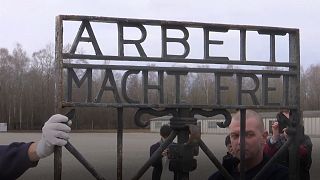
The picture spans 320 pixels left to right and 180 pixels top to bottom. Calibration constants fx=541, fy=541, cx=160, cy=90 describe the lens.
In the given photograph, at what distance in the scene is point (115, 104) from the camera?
2.88 metres

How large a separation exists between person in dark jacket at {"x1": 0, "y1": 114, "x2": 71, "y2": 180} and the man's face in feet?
3.79

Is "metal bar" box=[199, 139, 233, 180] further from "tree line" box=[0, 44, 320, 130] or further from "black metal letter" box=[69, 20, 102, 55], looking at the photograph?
"tree line" box=[0, 44, 320, 130]

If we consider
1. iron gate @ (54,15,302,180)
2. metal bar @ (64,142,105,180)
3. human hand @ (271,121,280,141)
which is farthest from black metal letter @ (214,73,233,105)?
human hand @ (271,121,280,141)

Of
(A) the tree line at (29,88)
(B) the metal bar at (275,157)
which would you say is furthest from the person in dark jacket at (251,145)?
(A) the tree line at (29,88)

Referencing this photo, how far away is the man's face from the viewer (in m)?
3.40

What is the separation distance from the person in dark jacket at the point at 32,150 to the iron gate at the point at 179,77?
9cm

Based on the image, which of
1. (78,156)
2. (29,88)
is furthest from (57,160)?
(29,88)

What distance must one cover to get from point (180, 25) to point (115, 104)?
0.58 metres

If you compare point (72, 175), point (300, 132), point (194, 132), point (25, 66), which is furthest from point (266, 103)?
point (25, 66)

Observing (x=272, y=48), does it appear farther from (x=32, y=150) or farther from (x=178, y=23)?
(x=32, y=150)

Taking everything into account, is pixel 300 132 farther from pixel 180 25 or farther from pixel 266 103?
pixel 180 25

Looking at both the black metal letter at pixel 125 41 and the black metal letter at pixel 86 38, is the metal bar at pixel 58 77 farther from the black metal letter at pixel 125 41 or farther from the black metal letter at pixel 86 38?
the black metal letter at pixel 125 41

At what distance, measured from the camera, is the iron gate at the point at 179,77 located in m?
2.85

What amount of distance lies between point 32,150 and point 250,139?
134 centimetres
